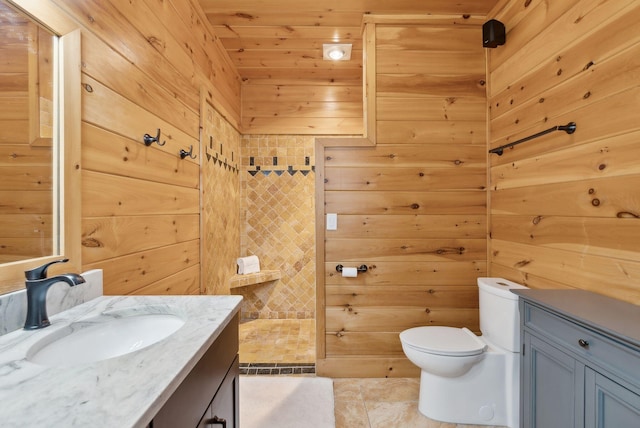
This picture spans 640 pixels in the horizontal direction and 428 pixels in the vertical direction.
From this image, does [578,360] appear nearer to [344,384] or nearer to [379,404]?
[379,404]

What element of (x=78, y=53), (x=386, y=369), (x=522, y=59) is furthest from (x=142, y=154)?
(x=522, y=59)

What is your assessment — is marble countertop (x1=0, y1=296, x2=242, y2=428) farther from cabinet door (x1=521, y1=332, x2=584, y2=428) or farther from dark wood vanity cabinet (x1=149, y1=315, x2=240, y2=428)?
cabinet door (x1=521, y1=332, x2=584, y2=428)

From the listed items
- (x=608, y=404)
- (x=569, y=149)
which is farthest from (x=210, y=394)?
(x=569, y=149)

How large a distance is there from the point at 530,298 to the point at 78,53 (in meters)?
2.12

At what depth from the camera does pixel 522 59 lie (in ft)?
6.01

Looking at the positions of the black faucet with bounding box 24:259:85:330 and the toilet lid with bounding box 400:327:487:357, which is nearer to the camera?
the black faucet with bounding box 24:259:85:330

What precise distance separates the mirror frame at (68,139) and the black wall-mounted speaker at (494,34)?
7.49 ft

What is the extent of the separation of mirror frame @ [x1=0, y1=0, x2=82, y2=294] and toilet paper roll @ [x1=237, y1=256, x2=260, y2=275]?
6.70 ft

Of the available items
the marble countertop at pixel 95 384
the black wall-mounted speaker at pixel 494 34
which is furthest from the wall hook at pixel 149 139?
the black wall-mounted speaker at pixel 494 34

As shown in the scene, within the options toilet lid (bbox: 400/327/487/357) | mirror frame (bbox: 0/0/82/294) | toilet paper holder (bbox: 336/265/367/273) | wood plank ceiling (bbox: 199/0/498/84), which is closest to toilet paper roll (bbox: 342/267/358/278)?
toilet paper holder (bbox: 336/265/367/273)

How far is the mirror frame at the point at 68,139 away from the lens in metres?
0.99

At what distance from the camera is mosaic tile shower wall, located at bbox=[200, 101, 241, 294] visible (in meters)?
2.18

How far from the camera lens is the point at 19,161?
88cm

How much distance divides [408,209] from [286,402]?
1.55 m
